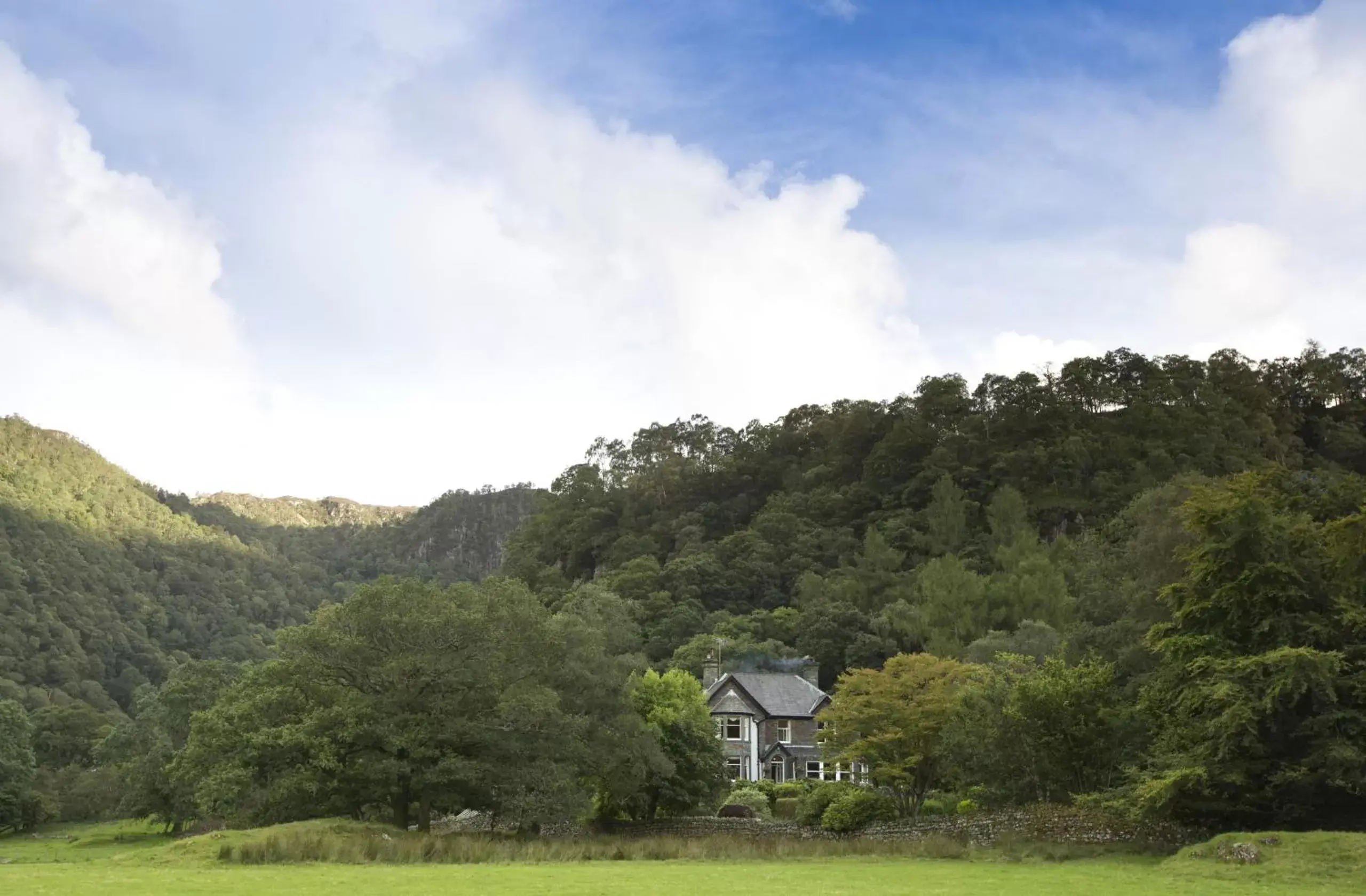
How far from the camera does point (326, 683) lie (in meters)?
39.9

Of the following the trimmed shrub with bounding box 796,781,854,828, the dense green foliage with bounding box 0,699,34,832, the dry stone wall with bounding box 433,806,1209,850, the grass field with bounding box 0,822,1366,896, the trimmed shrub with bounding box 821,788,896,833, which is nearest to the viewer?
the grass field with bounding box 0,822,1366,896

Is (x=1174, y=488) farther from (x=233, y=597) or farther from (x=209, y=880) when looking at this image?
(x=233, y=597)

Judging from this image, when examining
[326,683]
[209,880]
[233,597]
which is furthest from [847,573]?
[233,597]

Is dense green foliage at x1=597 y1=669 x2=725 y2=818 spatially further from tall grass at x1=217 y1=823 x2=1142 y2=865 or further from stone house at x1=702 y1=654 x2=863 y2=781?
stone house at x1=702 y1=654 x2=863 y2=781

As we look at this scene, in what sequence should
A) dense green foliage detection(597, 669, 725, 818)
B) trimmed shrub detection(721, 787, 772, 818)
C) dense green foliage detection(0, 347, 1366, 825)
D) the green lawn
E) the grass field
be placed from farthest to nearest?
trimmed shrub detection(721, 787, 772, 818), dense green foliage detection(597, 669, 725, 818), dense green foliage detection(0, 347, 1366, 825), the grass field, the green lawn

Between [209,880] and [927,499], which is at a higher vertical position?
[927,499]

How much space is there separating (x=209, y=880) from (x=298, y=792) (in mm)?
15628

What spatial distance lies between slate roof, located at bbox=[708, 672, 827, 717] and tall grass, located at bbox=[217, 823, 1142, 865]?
1264 inches

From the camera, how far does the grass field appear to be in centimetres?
2133

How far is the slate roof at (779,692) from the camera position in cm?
7219

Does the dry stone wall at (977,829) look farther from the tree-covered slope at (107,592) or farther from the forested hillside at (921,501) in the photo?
the tree-covered slope at (107,592)

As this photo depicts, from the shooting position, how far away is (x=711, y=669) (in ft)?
252

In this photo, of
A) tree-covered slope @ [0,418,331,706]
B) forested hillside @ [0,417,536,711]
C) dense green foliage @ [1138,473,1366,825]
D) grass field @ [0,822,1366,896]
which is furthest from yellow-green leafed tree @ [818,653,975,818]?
tree-covered slope @ [0,418,331,706]

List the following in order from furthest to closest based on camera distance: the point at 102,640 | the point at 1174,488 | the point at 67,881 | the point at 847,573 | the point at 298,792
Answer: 1. the point at 102,640
2. the point at 847,573
3. the point at 1174,488
4. the point at 298,792
5. the point at 67,881
